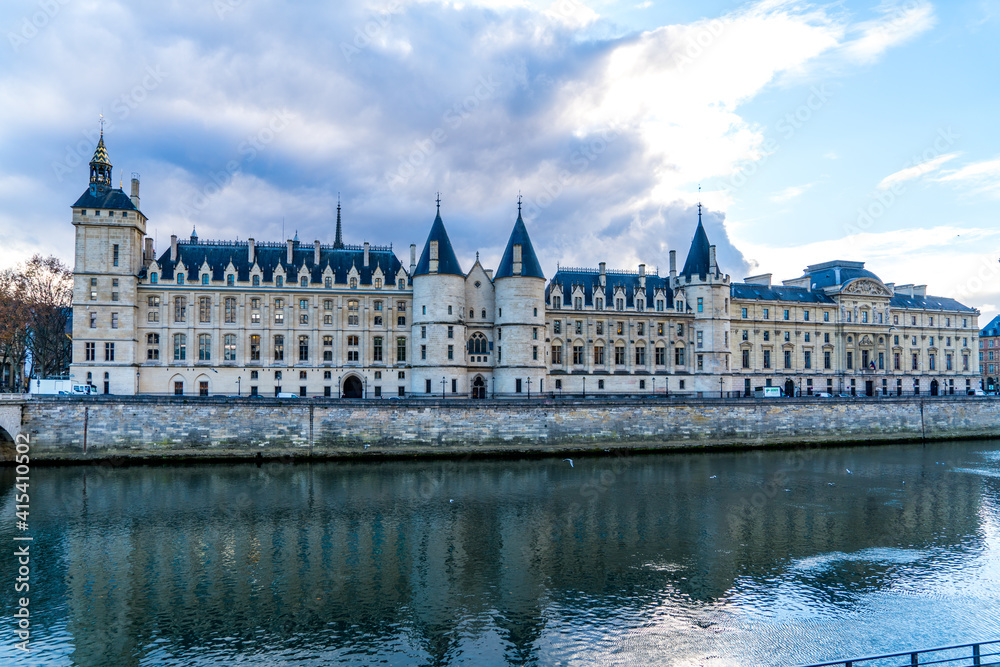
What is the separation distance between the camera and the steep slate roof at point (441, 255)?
217 ft

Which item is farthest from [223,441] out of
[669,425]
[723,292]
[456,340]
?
[723,292]

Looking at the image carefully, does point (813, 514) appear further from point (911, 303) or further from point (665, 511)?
point (911, 303)

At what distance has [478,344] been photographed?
69062 millimetres

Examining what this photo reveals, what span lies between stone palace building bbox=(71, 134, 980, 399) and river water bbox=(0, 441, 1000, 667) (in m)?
21.9

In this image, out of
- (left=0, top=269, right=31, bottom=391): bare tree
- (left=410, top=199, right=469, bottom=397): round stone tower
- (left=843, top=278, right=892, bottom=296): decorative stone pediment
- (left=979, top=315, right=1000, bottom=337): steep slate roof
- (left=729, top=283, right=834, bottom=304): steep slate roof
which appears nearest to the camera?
(left=0, top=269, right=31, bottom=391): bare tree

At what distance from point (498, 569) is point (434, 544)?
169 inches

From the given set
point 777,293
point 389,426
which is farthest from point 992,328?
point 389,426

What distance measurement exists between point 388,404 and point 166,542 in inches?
1018

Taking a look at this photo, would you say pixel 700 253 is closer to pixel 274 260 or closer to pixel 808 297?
pixel 808 297

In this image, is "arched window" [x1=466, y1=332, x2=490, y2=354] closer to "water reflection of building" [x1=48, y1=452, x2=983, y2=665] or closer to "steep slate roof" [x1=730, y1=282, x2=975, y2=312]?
"water reflection of building" [x1=48, y1=452, x2=983, y2=665]

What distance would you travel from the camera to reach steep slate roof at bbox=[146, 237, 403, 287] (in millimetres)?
66562

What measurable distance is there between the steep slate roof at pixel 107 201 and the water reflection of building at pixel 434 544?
2732 cm

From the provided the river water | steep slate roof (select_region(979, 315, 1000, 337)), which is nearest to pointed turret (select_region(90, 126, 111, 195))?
the river water

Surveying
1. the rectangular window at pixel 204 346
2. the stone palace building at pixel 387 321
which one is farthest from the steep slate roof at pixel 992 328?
the rectangular window at pixel 204 346
